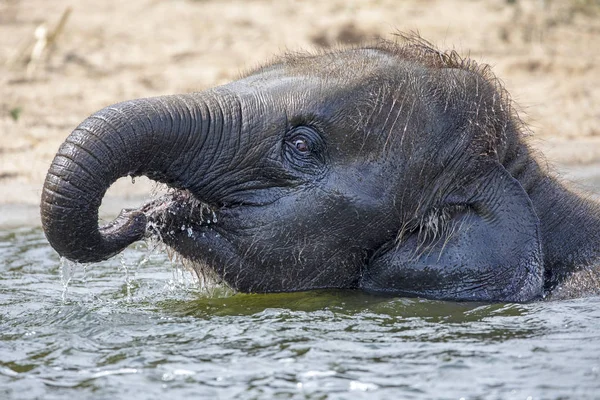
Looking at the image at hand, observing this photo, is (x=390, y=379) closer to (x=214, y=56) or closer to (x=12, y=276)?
(x=12, y=276)

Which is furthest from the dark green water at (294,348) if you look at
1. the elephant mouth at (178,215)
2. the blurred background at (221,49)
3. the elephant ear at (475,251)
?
the blurred background at (221,49)

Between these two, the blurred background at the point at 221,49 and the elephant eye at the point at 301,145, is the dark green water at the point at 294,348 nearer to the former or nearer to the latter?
the elephant eye at the point at 301,145

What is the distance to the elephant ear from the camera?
545 cm

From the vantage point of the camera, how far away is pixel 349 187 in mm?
5422

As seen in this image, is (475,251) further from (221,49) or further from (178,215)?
(221,49)

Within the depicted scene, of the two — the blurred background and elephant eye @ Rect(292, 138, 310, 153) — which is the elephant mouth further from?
the blurred background

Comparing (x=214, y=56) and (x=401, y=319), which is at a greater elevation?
(x=214, y=56)

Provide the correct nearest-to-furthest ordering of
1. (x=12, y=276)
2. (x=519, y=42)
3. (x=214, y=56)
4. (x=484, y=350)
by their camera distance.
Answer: (x=484, y=350) < (x=12, y=276) < (x=214, y=56) < (x=519, y=42)

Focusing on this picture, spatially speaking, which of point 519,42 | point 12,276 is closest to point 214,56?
point 519,42

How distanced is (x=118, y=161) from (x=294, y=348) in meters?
1.15

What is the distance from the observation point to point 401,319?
5.43 meters

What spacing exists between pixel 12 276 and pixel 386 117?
2.72 metres

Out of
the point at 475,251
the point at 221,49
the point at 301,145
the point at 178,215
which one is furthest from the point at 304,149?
the point at 221,49

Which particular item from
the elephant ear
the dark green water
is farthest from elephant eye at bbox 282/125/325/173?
the dark green water
